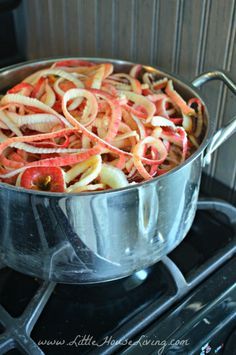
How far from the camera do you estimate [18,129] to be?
0.61 metres

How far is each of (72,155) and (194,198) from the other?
6.5 inches

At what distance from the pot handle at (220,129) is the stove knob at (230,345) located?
8.8 inches

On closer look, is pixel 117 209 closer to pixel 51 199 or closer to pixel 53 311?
pixel 51 199

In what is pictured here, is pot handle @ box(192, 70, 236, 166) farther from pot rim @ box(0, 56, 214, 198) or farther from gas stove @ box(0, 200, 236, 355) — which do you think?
gas stove @ box(0, 200, 236, 355)

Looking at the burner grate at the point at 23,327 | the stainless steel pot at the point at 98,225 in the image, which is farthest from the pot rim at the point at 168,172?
the burner grate at the point at 23,327

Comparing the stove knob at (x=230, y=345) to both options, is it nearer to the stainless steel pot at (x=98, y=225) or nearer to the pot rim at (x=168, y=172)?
the stainless steel pot at (x=98, y=225)

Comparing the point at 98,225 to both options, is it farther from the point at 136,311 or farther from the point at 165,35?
the point at 165,35

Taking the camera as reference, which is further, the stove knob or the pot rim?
the stove knob

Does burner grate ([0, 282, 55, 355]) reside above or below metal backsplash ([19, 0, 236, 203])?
below

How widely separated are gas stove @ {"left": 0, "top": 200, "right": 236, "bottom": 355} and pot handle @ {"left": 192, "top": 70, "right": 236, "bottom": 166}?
149 mm

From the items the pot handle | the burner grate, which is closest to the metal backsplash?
the pot handle

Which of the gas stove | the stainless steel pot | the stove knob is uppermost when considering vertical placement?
the stainless steel pot

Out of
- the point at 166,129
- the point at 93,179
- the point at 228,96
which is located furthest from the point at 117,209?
the point at 228,96

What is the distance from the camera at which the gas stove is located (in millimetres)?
552
